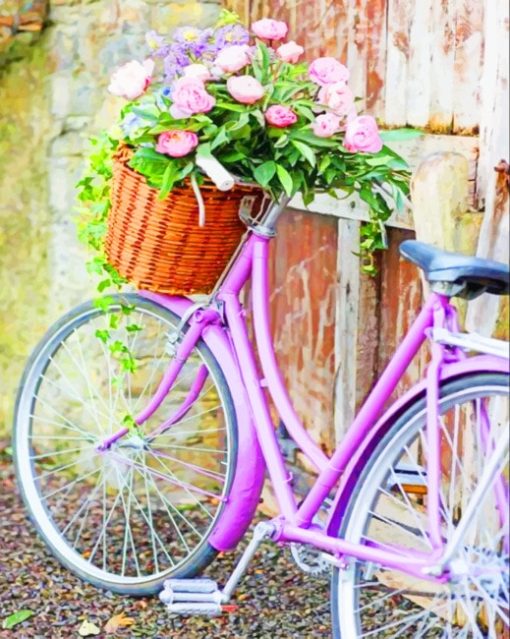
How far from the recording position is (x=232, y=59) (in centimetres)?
335

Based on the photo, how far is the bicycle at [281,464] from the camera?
2.78 meters

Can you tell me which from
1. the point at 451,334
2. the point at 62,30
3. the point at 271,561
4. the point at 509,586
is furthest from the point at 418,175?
the point at 62,30

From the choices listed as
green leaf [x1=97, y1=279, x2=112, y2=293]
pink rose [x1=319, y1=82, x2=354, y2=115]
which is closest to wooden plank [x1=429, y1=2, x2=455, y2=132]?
pink rose [x1=319, y1=82, x2=354, y2=115]

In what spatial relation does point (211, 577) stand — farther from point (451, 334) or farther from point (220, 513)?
point (451, 334)

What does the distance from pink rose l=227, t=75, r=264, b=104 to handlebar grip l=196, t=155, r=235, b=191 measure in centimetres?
17

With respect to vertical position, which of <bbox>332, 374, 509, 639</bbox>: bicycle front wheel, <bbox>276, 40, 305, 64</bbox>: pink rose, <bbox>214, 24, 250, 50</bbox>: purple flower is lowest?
<bbox>332, 374, 509, 639</bbox>: bicycle front wheel

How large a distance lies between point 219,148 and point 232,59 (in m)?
0.22

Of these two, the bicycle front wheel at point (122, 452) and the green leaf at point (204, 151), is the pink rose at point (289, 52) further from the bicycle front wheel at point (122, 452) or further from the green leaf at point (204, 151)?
the bicycle front wheel at point (122, 452)

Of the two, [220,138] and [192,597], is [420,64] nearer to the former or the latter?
[220,138]

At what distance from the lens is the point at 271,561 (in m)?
4.23

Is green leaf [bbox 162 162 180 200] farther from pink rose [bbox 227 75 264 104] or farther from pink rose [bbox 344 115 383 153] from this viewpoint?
pink rose [bbox 344 115 383 153]

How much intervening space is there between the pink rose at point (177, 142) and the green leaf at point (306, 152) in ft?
0.84

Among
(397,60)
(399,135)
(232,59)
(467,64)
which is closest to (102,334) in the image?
(232,59)

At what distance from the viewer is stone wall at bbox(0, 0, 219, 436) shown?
14.9ft
